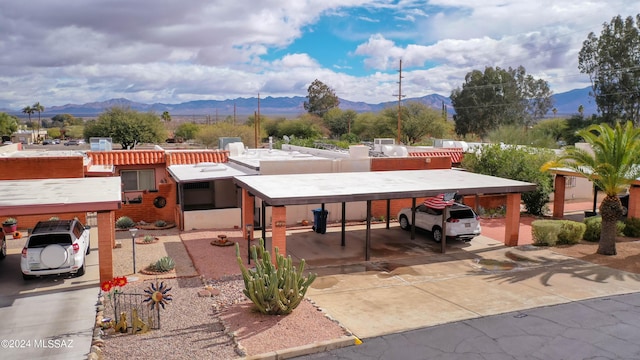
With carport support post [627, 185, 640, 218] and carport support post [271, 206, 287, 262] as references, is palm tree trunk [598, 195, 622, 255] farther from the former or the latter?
carport support post [271, 206, 287, 262]

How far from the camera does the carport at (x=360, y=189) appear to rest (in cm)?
1594

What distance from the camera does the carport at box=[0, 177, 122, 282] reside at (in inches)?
523

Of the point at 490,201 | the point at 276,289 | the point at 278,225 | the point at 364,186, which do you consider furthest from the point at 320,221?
the point at 490,201

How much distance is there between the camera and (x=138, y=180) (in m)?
28.8

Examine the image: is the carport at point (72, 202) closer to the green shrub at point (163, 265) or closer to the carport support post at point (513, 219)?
the green shrub at point (163, 265)

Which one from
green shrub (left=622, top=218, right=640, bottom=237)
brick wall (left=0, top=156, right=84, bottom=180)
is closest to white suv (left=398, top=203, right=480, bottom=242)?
green shrub (left=622, top=218, right=640, bottom=237)

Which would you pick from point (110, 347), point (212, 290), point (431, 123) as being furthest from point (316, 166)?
point (431, 123)

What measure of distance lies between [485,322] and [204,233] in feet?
42.9

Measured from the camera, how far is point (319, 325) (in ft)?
37.7

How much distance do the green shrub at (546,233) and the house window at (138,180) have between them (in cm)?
1986

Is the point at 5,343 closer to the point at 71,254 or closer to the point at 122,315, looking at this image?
the point at 122,315

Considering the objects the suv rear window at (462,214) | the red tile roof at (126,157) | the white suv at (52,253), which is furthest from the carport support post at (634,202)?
the red tile roof at (126,157)

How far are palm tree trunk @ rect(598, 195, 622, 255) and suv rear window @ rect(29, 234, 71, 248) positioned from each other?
17795 mm

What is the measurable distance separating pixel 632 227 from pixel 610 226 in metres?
4.23
